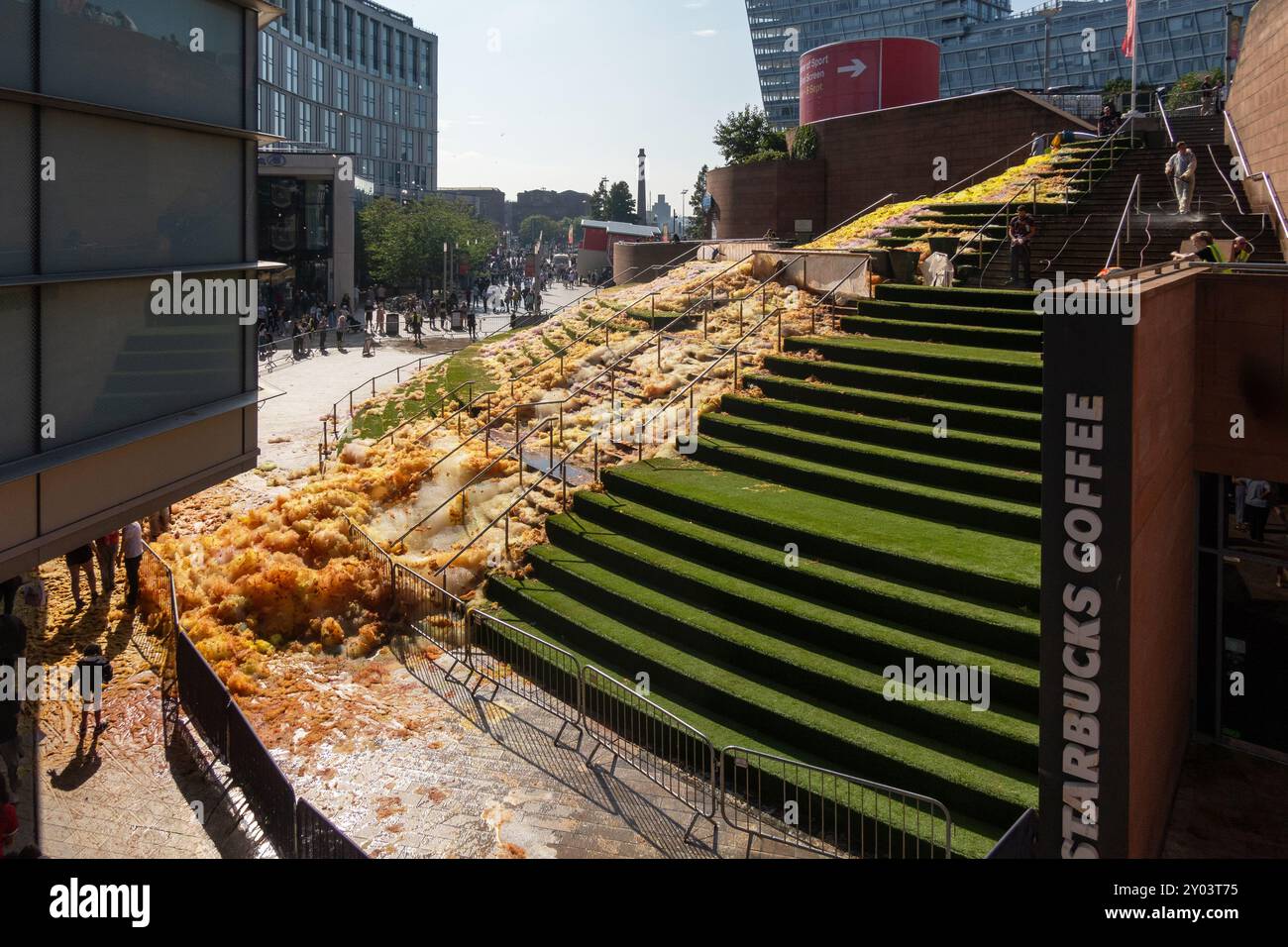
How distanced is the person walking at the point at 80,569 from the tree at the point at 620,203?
134 m

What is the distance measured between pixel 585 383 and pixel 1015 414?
919 cm

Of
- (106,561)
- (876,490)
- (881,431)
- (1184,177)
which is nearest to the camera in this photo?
(876,490)

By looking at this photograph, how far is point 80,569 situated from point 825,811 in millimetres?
11767

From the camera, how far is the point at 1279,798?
10234 millimetres

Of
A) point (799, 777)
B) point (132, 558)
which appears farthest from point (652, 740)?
point (132, 558)

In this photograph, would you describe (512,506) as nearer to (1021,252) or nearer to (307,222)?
(1021,252)

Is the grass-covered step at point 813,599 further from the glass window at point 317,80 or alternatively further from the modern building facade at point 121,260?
the glass window at point 317,80

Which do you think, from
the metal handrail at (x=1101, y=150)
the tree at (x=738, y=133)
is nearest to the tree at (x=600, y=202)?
the tree at (x=738, y=133)

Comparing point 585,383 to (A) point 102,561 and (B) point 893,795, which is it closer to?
(A) point 102,561

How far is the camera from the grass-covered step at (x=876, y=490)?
1234 centimetres

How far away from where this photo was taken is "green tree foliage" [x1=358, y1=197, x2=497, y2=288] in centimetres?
5906

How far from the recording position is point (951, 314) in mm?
18438

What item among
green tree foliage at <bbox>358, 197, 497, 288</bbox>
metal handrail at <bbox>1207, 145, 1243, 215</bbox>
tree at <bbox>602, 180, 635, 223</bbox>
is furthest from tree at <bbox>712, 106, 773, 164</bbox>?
tree at <bbox>602, 180, 635, 223</bbox>

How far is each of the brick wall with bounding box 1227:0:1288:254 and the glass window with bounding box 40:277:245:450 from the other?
15.1 m
